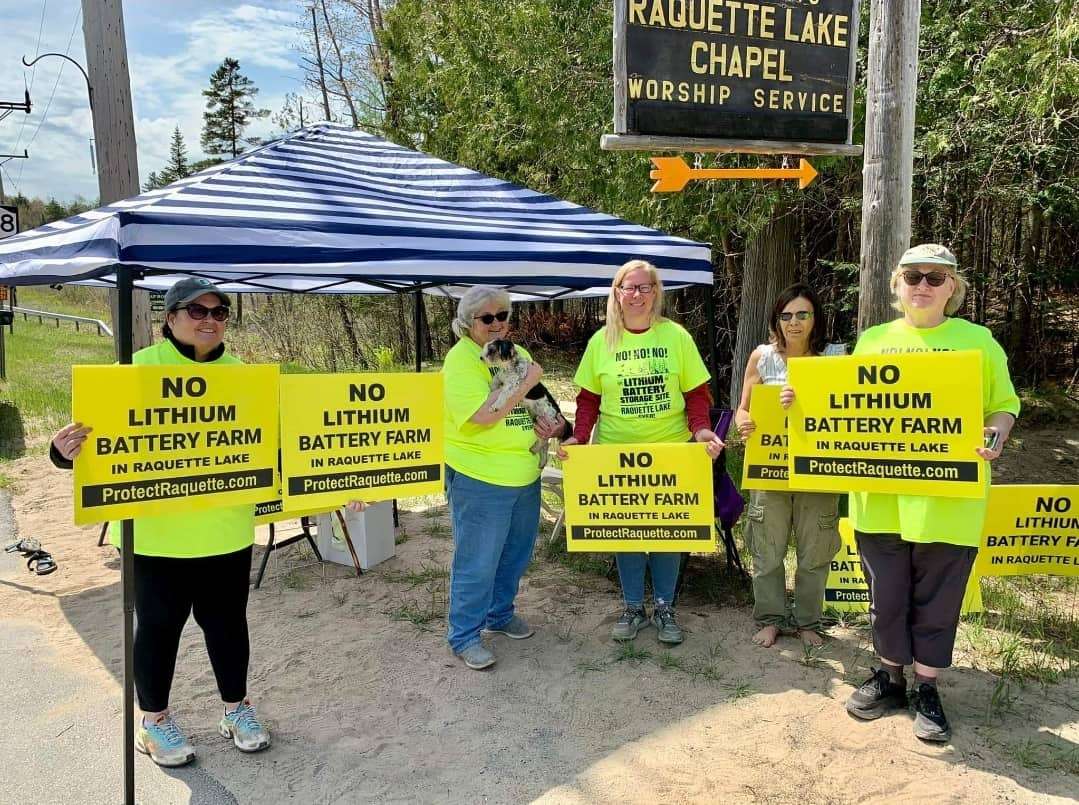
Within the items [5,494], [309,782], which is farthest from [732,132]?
[5,494]

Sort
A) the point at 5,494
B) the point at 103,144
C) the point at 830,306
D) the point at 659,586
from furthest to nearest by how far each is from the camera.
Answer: the point at 830,306 < the point at 5,494 < the point at 103,144 < the point at 659,586

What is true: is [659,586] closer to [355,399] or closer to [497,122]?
[355,399]

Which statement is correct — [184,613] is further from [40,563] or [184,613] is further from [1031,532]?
[1031,532]

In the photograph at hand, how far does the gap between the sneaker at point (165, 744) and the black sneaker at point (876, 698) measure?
110 inches

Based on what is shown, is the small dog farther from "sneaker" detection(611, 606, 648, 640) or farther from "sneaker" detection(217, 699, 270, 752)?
"sneaker" detection(217, 699, 270, 752)

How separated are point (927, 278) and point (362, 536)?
3917mm

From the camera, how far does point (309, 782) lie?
9.64ft

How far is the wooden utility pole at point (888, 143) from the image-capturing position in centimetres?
371

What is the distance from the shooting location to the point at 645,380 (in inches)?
147

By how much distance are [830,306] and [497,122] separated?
15.5 feet

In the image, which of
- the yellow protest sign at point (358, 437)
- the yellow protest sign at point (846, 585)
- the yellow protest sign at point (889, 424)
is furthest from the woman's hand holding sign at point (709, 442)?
the yellow protest sign at point (358, 437)

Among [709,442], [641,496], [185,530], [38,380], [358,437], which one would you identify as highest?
[358,437]

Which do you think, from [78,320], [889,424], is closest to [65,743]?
[889,424]

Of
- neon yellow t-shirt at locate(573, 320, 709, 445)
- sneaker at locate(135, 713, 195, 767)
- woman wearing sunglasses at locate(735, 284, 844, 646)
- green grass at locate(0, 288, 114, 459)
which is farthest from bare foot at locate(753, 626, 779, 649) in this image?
green grass at locate(0, 288, 114, 459)
